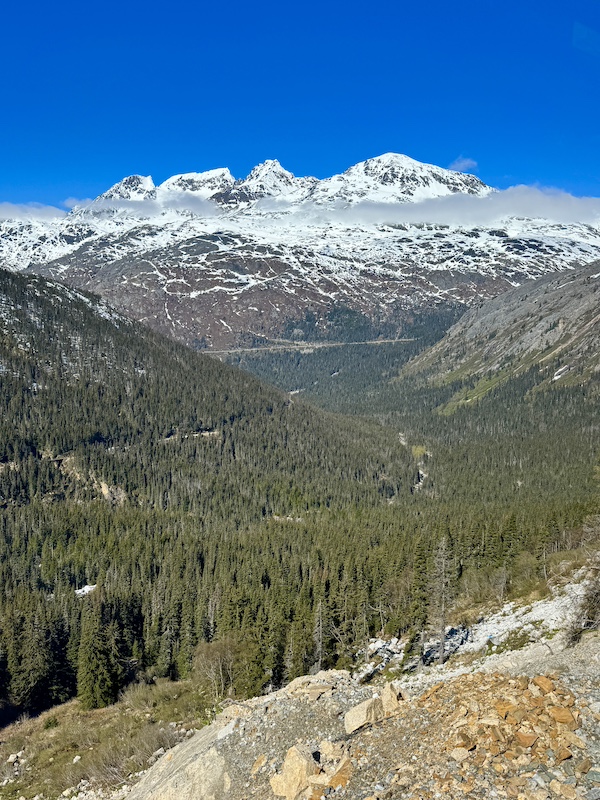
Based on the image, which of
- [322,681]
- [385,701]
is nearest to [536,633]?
[322,681]

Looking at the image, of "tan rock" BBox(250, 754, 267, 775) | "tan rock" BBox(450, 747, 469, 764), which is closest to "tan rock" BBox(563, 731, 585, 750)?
"tan rock" BBox(450, 747, 469, 764)

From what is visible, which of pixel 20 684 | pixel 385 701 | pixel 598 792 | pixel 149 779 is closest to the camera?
pixel 598 792

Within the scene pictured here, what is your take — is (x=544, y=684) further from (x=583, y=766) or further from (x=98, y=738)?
(x=98, y=738)

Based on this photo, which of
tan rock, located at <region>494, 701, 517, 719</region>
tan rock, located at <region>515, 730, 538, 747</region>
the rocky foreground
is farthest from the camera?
tan rock, located at <region>494, 701, 517, 719</region>

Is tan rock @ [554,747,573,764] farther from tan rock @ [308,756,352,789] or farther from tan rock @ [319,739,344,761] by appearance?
tan rock @ [319,739,344,761]

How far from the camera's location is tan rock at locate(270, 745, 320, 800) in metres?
27.7

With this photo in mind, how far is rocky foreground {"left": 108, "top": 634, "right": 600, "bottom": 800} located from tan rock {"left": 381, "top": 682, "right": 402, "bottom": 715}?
0.08 m

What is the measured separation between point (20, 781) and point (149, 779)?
2729 cm

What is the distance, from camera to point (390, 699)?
108 ft

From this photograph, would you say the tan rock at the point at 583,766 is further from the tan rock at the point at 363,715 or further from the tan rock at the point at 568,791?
the tan rock at the point at 363,715

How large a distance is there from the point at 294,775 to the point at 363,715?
19.5ft

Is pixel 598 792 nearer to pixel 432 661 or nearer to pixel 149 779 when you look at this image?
pixel 149 779

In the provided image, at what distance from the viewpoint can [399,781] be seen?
25.0 metres

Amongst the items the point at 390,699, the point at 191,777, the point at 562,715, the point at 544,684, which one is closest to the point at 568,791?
the point at 562,715
